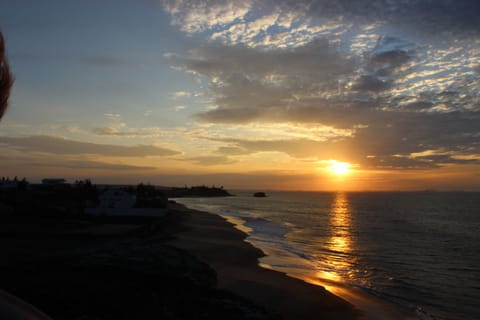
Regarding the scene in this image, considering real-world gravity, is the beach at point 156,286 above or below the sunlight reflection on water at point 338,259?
above

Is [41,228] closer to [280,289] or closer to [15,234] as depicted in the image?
[15,234]

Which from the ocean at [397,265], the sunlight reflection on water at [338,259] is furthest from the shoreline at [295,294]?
the sunlight reflection on water at [338,259]

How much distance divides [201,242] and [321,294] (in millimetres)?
14313

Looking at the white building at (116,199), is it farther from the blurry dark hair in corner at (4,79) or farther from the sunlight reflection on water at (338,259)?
the blurry dark hair in corner at (4,79)

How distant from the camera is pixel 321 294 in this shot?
1511 centimetres

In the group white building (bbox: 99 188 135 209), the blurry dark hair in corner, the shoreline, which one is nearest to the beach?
the shoreline

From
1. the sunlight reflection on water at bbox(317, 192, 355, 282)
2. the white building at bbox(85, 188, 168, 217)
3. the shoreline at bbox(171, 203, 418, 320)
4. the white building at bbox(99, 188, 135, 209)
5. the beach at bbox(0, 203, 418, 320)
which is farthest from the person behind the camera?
the white building at bbox(99, 188, 135, 209)

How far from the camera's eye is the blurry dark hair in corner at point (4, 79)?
191cm

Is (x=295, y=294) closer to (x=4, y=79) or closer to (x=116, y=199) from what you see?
(x=4, y=79)

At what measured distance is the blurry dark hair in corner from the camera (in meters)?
1.91

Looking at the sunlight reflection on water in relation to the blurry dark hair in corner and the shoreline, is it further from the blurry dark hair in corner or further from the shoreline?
the blurry dark hair in corner

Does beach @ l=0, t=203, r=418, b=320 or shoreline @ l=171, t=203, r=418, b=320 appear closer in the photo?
beach @ l=0, t=203, r=418, b=320

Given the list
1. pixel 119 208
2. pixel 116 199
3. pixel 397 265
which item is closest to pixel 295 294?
pixel 397 265

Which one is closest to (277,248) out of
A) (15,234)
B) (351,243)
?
(351,243)
